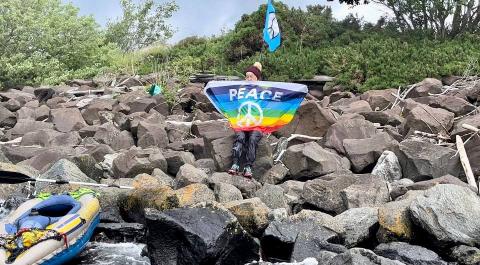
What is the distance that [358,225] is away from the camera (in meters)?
7.67

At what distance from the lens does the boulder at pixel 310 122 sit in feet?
37.3

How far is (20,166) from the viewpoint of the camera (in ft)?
34.4

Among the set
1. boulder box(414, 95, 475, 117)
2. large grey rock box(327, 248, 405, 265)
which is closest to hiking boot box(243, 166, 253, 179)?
large grey rock box(327, 248, 405, 265)

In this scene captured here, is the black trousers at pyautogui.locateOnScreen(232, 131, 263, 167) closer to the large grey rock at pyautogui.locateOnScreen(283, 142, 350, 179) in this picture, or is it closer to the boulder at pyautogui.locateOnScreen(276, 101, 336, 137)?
the large grey rock at pyautogui.locateOnScreen(283, 142, 350, 179)

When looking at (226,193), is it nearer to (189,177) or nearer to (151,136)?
(189,177)

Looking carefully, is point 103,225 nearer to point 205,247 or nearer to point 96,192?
point 96,192

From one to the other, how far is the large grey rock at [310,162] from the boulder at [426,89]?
15.1 ft

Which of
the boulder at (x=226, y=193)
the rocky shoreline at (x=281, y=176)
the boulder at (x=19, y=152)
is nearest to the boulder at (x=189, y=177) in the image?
the rocky shoreline at (x=281, y=176)

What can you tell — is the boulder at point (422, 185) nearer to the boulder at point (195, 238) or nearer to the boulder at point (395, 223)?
the boulder at point (395, 223)

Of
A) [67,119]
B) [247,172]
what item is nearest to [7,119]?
[67,119]

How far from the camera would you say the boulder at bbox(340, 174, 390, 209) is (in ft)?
27.4

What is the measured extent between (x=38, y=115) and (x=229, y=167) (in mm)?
7188

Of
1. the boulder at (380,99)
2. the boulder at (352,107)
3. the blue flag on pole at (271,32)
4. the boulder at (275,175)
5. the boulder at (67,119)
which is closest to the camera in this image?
the boulder at (275,175)

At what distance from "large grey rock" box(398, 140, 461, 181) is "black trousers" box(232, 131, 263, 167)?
2.15 metres
